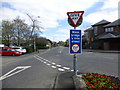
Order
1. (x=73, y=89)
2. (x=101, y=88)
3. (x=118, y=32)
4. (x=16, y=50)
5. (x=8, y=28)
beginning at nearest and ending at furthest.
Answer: (x=101, y=88) → (x=73, y=89) → (x=16, y=50) → (x=8, y=28) → (x=118, y=32)

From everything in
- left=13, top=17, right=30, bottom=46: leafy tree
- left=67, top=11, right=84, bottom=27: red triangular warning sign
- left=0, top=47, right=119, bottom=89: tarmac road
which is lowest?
left=0, top=47, right=119, bottom=89: tarmac road

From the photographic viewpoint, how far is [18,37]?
2386cm

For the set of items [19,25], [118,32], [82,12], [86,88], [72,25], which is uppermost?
[19,25]

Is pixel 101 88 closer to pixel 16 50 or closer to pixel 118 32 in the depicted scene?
pixel 16 50

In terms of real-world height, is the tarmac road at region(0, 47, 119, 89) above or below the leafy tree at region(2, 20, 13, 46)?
below

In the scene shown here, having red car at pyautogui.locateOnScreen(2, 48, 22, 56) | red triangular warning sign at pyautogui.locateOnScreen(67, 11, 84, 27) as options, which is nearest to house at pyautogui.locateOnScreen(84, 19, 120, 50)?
red triangular warning sign at pyautogui.locateOnScreen(67, 11, 84, 27)

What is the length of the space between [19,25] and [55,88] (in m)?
24.6

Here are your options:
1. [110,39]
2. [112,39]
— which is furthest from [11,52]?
[112,39]

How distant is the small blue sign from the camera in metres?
3.85

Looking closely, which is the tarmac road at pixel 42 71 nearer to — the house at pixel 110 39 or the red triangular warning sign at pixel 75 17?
the red triangular warning sign at pixel 75 17

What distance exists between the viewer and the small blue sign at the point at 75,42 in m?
3.85

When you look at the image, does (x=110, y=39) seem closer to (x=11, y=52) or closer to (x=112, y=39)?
(x=112, y=39)

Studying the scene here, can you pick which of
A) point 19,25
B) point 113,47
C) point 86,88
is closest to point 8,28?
point 19,25

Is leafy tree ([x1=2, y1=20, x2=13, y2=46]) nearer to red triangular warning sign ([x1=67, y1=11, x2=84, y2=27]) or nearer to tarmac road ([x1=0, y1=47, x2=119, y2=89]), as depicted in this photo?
tarmac road ([x1=0, y1=47, x2=119, y2=89])
